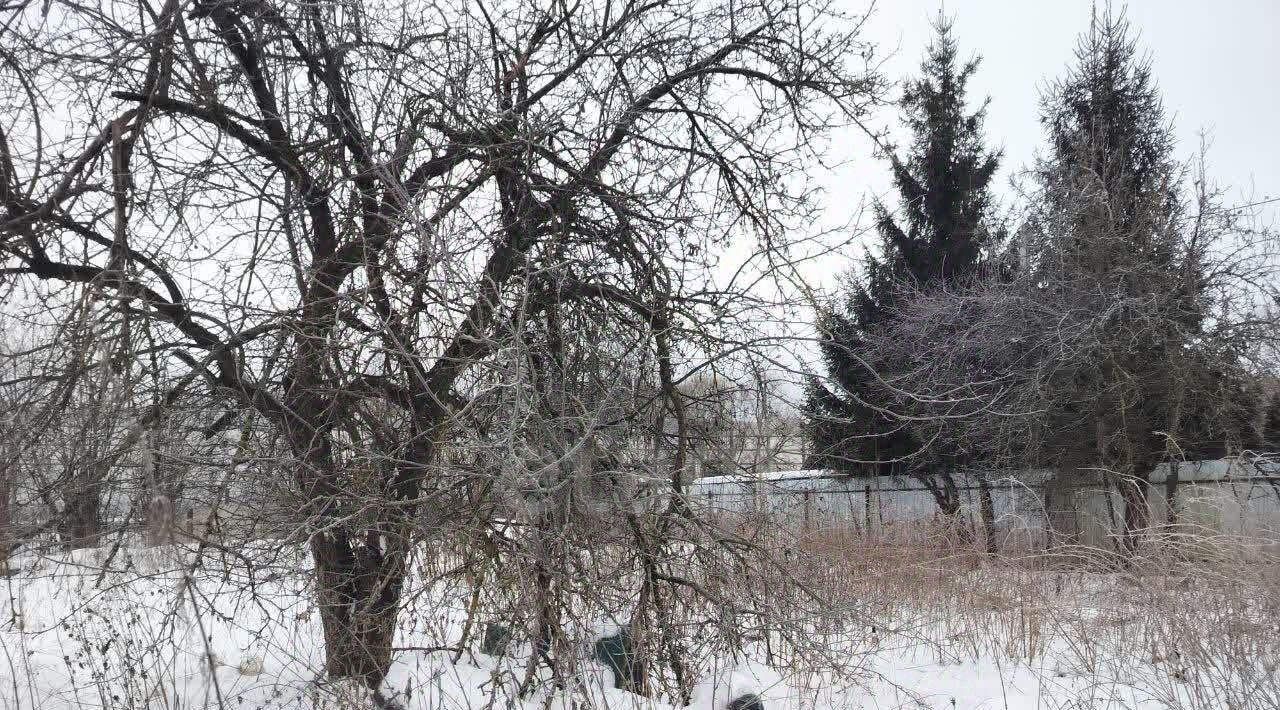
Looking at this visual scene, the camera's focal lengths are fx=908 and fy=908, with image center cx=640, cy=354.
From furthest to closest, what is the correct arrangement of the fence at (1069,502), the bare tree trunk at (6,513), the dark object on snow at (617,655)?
the fence at (1069,502) < the dark object on snow at (617,655) < the bare tree trunk at (6,513)

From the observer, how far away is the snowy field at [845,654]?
12.1ft

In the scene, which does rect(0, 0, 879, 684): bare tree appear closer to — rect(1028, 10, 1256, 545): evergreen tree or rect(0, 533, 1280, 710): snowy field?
rect(0, 533, 1280, 710): snowy field

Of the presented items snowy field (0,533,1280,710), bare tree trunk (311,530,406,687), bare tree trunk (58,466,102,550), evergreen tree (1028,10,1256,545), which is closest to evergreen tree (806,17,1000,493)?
evergreen tree (1028,10,1256,545)

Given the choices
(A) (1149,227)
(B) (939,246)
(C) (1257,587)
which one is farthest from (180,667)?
(B) (939,246)

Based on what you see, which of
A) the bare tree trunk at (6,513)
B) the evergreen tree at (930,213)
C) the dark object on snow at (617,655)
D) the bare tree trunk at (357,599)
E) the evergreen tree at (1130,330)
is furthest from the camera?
the evergreen tree at (930,213)

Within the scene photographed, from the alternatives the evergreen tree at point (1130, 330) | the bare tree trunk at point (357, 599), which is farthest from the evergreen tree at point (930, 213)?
the bare tree trunk at point (357, 599)

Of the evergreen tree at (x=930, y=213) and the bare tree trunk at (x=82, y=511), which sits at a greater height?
the evergreen tree at (x=930, y=213)

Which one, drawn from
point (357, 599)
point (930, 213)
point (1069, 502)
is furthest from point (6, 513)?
point (930, 213)

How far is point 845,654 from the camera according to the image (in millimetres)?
3830

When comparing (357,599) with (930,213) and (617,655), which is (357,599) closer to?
(617,655)

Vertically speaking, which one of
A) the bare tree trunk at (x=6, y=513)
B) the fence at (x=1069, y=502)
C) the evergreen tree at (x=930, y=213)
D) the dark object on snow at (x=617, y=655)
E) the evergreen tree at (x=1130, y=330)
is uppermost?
the evergreen tree at (x=930, y=213)

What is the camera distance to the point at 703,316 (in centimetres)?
395

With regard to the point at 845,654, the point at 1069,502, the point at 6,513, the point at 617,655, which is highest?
the point at 6,513

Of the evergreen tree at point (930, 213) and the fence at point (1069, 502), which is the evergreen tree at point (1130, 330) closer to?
the fence at point (1069, 502)
